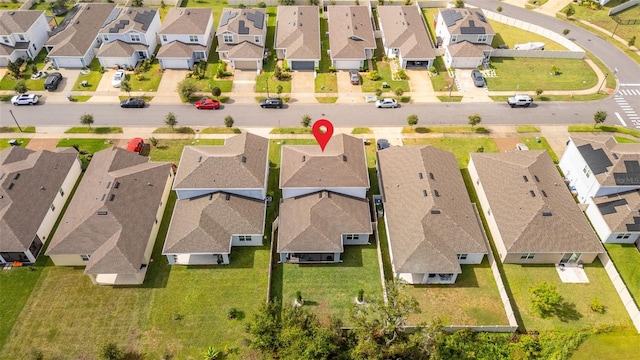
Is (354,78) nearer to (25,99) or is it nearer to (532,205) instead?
(532,205)

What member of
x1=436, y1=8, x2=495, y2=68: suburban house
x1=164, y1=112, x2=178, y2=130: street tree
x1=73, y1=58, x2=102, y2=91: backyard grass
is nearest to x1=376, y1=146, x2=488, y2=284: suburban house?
x1=436, y1=8, x2=495, y2=68: suburban house

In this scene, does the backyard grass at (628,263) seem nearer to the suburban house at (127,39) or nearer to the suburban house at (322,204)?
the suburban house at (322,204)

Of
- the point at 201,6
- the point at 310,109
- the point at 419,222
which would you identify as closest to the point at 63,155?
the point at 310,109

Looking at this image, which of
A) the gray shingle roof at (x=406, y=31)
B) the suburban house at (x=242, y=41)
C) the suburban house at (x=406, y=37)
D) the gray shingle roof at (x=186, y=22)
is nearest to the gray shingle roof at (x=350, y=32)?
the suburban house at (x=406, y=37)

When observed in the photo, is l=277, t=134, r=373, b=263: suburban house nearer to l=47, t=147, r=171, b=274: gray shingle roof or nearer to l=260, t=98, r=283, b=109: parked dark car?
l=47, t=147, r=171, b=274: gray shingle roof

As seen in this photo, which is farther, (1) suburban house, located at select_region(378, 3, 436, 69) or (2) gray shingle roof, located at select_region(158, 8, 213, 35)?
(2) gray shingle roof, located at select_region(158, 8, 213, 35)

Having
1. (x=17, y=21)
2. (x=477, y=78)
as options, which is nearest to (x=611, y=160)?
(x=477, y=78)

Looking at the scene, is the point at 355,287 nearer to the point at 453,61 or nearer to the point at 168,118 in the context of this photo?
the point at 168,118
